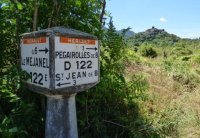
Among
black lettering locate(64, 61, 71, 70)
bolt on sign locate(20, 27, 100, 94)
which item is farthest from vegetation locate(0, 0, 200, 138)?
black lettering locate(64, 61, 71, 70)

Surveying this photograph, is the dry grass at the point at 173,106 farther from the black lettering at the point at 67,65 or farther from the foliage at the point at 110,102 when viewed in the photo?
the black lettering at the point at 67,65

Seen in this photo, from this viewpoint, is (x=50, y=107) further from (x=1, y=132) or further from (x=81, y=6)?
(x=81, y=6)

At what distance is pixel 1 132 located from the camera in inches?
115

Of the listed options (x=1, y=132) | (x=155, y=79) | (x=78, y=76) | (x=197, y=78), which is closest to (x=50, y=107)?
(x=78, y=76)

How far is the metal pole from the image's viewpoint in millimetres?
2724

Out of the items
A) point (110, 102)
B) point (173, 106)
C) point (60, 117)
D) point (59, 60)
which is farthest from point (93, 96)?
point (173, 106)

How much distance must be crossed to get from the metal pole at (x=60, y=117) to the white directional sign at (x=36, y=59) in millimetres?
183

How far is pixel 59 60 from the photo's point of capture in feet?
8.40

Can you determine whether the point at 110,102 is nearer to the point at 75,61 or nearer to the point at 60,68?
the point at 75,61

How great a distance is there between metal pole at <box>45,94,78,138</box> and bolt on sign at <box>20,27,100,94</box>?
0.12 metres

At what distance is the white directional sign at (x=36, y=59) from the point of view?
2592mm

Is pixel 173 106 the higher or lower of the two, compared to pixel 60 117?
lower

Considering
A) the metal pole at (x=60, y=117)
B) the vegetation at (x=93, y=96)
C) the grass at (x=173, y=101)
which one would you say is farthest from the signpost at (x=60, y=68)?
the grass at (x=173, y=101)

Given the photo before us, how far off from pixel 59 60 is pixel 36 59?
276mm
